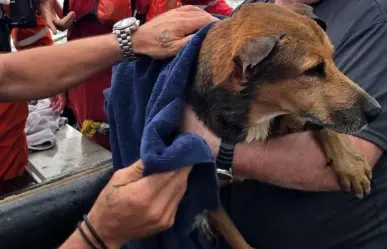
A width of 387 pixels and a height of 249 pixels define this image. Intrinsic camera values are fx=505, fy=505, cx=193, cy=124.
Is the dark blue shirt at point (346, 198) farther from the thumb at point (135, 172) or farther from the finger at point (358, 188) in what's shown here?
the thumb at point (135, 172)

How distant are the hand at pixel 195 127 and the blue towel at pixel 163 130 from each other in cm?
5

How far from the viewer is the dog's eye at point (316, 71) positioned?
1327 millimetres

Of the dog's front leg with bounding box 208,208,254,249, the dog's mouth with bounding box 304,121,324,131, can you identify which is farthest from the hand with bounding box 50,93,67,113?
the dog's mouth with bounding box 304,121,324,131

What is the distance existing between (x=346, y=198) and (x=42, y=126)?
198cm

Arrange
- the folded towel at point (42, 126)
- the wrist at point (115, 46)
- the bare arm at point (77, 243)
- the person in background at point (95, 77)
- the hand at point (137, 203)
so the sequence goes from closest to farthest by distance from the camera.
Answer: the hand at point (137, 203) → the bare arm at point (77, 243) → the wrist at point (115, 46) → the folded towel at point (42, 126) → the person in background at point (95, 77)

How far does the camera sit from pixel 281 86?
1345mm

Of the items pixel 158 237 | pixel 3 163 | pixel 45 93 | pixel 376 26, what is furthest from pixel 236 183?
pixel 3 163

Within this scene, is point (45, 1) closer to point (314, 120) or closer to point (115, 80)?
point (115, 80)

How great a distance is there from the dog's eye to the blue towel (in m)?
0.32

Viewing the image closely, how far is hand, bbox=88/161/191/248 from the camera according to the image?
115 centimetres

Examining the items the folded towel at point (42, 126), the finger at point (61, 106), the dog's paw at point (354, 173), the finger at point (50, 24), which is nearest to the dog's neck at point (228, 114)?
the dog's paw at point (354, 173)

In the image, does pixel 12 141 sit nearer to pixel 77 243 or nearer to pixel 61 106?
pixel 61 106

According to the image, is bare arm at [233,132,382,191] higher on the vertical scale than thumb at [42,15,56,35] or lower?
higher

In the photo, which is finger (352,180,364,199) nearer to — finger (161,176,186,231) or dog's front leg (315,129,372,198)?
dog's front leg (315,129,372,198)
